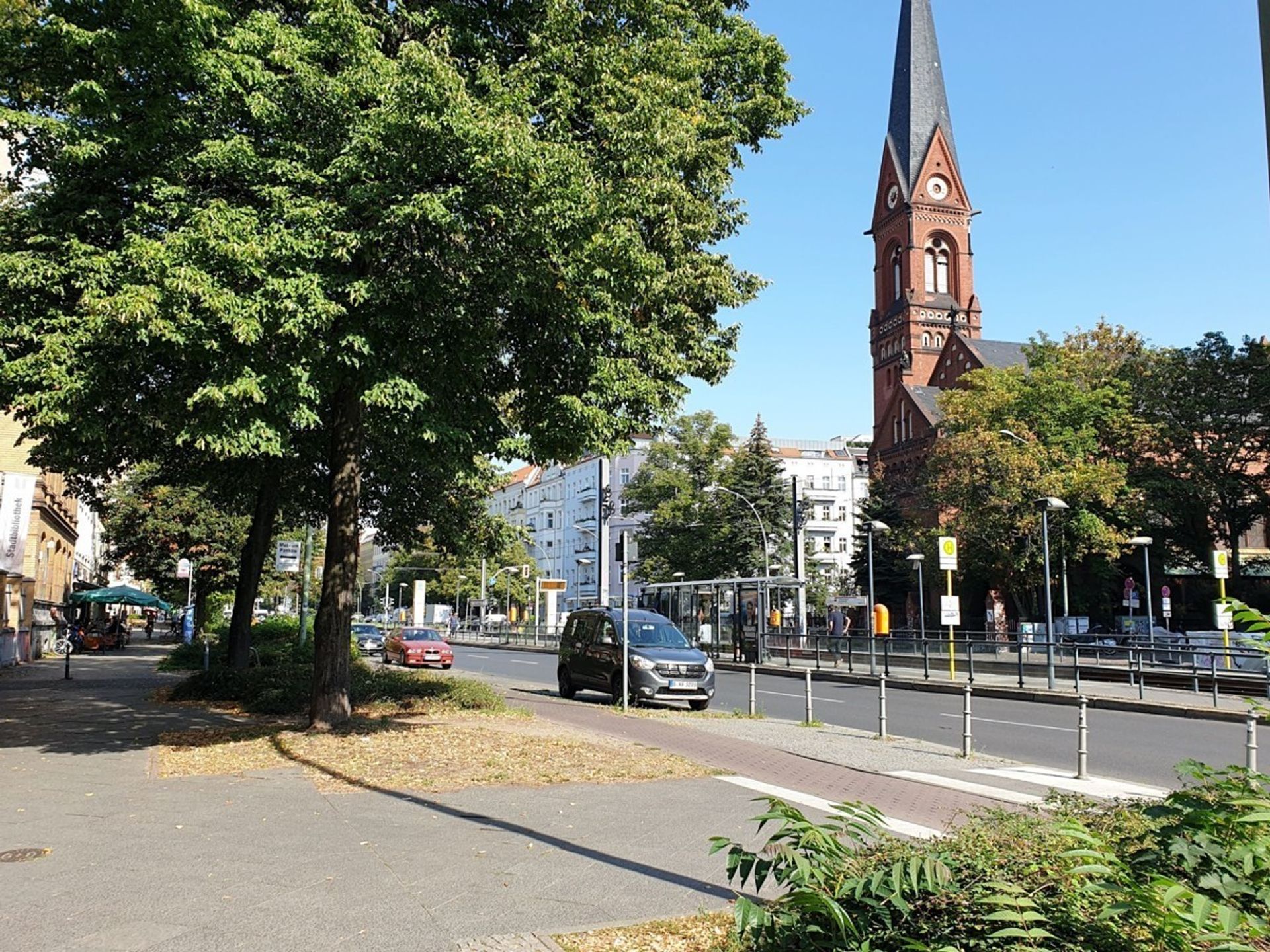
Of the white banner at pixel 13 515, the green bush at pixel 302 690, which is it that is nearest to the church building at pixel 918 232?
the white banner at pixel 13 515

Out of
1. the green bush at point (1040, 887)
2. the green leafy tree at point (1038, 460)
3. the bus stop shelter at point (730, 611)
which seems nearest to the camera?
the green bush at point (1040, 887)

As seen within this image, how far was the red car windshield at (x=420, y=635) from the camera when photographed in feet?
114

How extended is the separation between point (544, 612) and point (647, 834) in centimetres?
7525

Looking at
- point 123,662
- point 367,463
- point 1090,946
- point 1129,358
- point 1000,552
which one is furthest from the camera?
point 1129,358

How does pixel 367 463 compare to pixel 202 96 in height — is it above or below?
below

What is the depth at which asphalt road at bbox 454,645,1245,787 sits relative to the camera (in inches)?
543

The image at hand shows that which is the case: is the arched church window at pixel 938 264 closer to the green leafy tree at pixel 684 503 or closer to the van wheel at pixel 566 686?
the green leafy tree at pixel 684 503

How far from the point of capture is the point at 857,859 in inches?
169

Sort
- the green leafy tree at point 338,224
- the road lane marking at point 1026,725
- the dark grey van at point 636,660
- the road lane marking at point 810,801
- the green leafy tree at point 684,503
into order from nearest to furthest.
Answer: the road lane marking at point 810,801, the green leafy tree at point 338,224, the road lane marking at point 1026,725, the dark grey van at point 636,660, the green leafy tree at point 684,503

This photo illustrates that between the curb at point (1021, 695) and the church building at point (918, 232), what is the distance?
1883 inches

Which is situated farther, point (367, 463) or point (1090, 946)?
point (367, 463)

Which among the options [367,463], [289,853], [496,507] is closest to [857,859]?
[289,853]

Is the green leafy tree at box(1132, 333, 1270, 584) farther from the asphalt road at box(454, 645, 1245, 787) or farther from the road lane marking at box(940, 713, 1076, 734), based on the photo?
the road lane marking at box(940, 713, 1076, 734)

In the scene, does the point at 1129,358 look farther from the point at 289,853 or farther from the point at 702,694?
the point at 289,853
